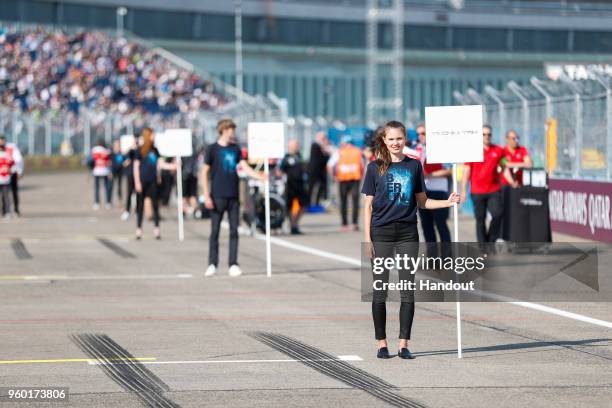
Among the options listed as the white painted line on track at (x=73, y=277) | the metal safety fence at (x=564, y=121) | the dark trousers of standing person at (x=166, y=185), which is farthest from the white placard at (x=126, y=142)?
the white painted line on track at (x=73, y=277)

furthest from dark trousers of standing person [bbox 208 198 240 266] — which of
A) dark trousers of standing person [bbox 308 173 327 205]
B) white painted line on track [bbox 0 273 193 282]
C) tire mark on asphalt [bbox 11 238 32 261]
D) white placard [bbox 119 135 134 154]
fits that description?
white placard [bbox 119 135 134 154]

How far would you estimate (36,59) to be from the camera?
58.6 meters

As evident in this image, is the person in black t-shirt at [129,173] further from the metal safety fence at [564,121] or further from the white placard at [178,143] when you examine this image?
the metal safety fence at [564,121]

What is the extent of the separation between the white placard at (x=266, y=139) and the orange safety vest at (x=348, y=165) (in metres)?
8.78

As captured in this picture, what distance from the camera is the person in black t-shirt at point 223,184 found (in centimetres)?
1752

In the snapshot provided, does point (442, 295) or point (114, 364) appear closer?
point (114, 364)

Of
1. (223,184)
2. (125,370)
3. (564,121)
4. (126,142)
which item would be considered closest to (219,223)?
(223,184)

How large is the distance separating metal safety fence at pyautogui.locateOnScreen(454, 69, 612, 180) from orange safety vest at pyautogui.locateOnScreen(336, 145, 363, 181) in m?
3.21

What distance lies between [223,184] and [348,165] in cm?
985

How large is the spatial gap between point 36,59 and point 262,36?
32036mm

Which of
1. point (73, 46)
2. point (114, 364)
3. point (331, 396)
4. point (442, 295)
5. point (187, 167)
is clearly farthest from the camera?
point (73, 46)

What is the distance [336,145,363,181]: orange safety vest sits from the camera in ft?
88.6

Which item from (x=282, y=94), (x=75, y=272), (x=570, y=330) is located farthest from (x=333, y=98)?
(x=570, y=330)

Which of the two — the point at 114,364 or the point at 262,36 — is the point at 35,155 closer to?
the point at 262,36
